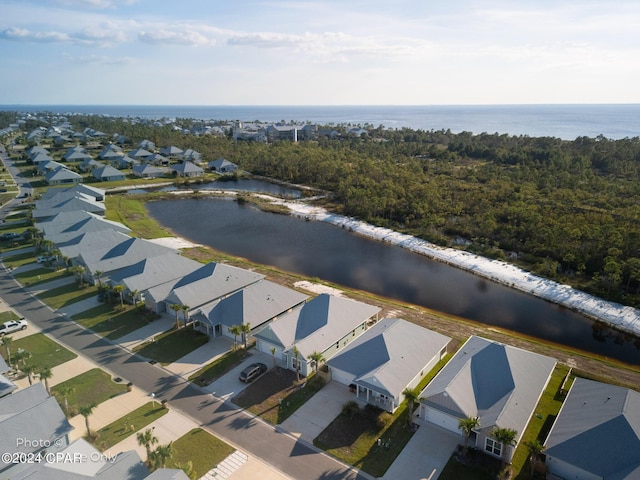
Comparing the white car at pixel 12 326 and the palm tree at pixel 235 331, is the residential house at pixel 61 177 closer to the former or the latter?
the white car at pixel 12 326

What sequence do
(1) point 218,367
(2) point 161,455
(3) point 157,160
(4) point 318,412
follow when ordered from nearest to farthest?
(2) point 161,455 → (4) point 318,412 → (1) point 218,367 → (3) point 157,160

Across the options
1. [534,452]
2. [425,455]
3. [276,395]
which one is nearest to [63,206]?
[276,395]

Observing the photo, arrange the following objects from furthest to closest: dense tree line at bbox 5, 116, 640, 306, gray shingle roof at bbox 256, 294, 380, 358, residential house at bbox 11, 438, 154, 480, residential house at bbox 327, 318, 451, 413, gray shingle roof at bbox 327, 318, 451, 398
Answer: dense tree line at bbox 5, 116, 640, 306 → gray shingle roof at bbox 256, 294, 380, 358 → gray shingle roof at bbox 327, 318, 451, 398 → residential house at bbox 327, 318, 451, 413 → residential house at bbox 11, 438, 154, 480

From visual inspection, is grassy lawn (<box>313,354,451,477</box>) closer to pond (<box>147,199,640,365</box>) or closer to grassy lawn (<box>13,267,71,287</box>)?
pond (<box>147,199,640,365</box>)

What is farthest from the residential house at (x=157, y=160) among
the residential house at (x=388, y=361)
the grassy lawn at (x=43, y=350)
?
the residential house at (x=388, y=361)

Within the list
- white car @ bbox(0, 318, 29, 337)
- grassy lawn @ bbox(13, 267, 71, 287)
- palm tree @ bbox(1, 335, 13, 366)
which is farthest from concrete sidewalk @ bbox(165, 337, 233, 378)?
grassy lawn @ bbox(13, 267, 71, 287)

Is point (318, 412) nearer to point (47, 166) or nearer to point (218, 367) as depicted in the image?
point (218, 367)
